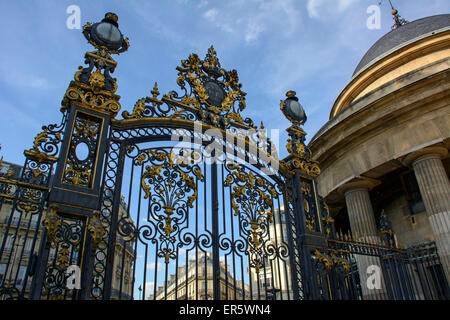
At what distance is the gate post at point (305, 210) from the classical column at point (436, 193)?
386 cm

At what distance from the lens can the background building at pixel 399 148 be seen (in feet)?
33.7

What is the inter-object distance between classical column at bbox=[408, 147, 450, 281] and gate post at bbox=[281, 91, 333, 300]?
386 cm

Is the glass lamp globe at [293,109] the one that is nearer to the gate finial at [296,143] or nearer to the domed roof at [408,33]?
the gate finial at [296,143]

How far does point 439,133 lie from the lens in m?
10.3

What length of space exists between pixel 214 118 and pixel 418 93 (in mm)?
7015

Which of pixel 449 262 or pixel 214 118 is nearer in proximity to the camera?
pixel 214 118

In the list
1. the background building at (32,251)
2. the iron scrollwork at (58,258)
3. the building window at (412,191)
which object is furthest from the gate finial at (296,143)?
the building window at (412,191)

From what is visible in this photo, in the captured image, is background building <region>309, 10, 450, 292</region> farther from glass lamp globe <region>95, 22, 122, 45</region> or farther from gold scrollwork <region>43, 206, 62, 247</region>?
gold scrollwork <region>43, 206, 62, 247</region>

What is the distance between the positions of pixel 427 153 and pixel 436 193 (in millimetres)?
1266

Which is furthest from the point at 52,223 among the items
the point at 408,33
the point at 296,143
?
the point at 408,33

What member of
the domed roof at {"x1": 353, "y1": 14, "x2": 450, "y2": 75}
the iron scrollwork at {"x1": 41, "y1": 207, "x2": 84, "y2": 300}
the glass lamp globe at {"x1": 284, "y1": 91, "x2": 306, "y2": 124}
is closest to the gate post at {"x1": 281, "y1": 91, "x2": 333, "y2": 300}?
the glass lamp globe at {"x1": 284, "y1": 91, "x2": 306, "y2": 124}

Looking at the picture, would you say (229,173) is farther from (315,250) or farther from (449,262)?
(449,262)
